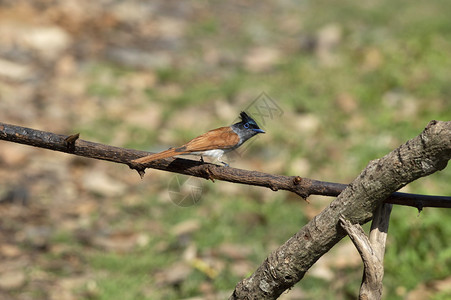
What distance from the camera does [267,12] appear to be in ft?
42.8

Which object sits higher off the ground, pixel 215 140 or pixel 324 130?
pixel 324 130

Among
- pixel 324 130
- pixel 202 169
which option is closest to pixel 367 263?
pixel 202 169

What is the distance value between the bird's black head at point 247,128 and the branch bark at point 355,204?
68 centimetres

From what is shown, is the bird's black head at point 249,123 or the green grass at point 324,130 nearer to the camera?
the bird's black head at point 249,123

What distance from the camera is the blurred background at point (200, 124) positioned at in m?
4.98

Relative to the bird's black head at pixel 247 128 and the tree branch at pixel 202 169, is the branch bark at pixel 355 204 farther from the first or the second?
the bird's black head at pixel 247 128

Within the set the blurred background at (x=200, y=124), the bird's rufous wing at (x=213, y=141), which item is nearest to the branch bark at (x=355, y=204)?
the blurred background at (x=200, y=124)

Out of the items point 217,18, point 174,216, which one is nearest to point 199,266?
point 174,216

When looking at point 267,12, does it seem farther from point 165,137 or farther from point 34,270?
point 34,270

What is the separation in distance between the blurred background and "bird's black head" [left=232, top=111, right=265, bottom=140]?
6 centimetres

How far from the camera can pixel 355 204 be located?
7.95ft

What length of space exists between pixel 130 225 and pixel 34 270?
3.72 ft

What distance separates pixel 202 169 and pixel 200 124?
5.24m

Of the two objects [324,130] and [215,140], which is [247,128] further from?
[324,130]
